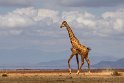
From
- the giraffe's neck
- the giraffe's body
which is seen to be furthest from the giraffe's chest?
the giraffe's neck

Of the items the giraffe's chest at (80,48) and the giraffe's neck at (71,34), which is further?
the giraffe's neck at (71,34)

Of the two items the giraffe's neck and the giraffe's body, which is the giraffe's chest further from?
the giraffe's neck

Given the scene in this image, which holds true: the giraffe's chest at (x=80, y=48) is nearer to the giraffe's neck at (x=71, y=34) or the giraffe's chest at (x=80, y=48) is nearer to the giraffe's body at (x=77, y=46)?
the giraffe's body at (x=77, y=46)

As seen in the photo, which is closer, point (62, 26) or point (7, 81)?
point (7, 81)

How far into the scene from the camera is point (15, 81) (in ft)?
156

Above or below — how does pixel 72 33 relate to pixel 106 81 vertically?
above

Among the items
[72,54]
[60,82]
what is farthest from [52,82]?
[72,54]

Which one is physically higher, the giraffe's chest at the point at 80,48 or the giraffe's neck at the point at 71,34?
the giraffe's neck at the point at 71,34

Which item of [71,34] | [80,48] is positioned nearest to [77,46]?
[80,48]

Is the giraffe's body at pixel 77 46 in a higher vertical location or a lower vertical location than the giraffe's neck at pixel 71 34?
lower

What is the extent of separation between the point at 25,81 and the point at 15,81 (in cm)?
82

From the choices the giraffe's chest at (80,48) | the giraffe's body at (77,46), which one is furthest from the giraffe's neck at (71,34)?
the giraffe's chest at (80,48)

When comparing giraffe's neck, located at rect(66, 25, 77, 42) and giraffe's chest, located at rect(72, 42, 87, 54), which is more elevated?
giraffe's neck, located at rect(66, 25, 77, 42)

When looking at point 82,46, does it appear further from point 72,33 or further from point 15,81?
point 15,81
